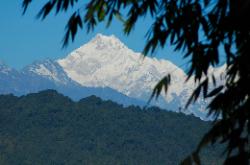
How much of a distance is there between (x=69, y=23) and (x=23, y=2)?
0.76 metres

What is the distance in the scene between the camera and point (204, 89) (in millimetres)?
10641

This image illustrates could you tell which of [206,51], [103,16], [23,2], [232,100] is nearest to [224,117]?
[232,100]

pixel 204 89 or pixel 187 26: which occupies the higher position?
pixel 187 26

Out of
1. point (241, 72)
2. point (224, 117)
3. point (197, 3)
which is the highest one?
point (197, 3)

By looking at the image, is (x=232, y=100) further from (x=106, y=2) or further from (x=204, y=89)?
(x=106, y=2)

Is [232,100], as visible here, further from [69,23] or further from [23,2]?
[23,2]

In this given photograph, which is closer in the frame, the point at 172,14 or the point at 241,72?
the point at 241,72

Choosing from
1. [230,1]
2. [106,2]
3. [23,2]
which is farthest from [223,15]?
[23,2]

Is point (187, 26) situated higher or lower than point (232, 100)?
higher

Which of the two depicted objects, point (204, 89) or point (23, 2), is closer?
point (204, 89)

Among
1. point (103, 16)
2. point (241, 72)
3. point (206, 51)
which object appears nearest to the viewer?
point (241, 72)

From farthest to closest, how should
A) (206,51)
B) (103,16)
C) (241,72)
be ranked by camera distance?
(103,16) < (206,51) < (241,72)

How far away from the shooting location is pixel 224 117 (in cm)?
1027

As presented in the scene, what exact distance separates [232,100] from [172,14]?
61.5 inches
